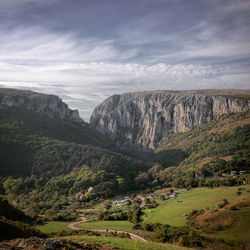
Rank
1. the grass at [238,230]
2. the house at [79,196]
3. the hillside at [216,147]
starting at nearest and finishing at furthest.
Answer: the grass at [238,230] < the house at [79,196] < the hillside at [216,147]

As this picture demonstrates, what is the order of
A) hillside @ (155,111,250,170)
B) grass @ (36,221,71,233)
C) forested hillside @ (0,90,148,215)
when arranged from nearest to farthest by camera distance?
grass @ (36,221,71,233)
forested hillside @ (0,90,148,215)
hillside @ (155,111,250,170)

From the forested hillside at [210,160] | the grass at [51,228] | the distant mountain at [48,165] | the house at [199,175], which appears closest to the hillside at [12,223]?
the grass at [51,228]

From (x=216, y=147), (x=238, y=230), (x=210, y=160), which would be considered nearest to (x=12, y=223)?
(x=238, y=230)

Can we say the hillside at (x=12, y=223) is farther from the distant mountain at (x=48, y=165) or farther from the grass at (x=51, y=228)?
the distant mountain at (x=48, y=165)

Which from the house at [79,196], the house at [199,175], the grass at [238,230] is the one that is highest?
the grass at [238,230]

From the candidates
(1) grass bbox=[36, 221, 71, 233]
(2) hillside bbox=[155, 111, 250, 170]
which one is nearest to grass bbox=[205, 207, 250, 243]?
(1) grass bbox=[36, 221, 71, 233]

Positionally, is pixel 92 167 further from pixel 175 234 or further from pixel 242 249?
pixel 242 249

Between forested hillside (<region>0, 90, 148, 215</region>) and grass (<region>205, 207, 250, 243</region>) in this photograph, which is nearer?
grass (<region>205, 207, 250, 243</region>)

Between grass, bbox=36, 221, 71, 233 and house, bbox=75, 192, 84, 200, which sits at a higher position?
grass, bbox=36, 221, 71, 233

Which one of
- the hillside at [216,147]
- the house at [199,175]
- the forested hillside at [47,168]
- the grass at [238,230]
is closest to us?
the grass at [238,230]

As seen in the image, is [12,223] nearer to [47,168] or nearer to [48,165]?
[47,168]

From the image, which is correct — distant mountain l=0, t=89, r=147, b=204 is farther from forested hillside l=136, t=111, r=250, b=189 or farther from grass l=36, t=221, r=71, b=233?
grass l=36, t=221, r=71, b=233
